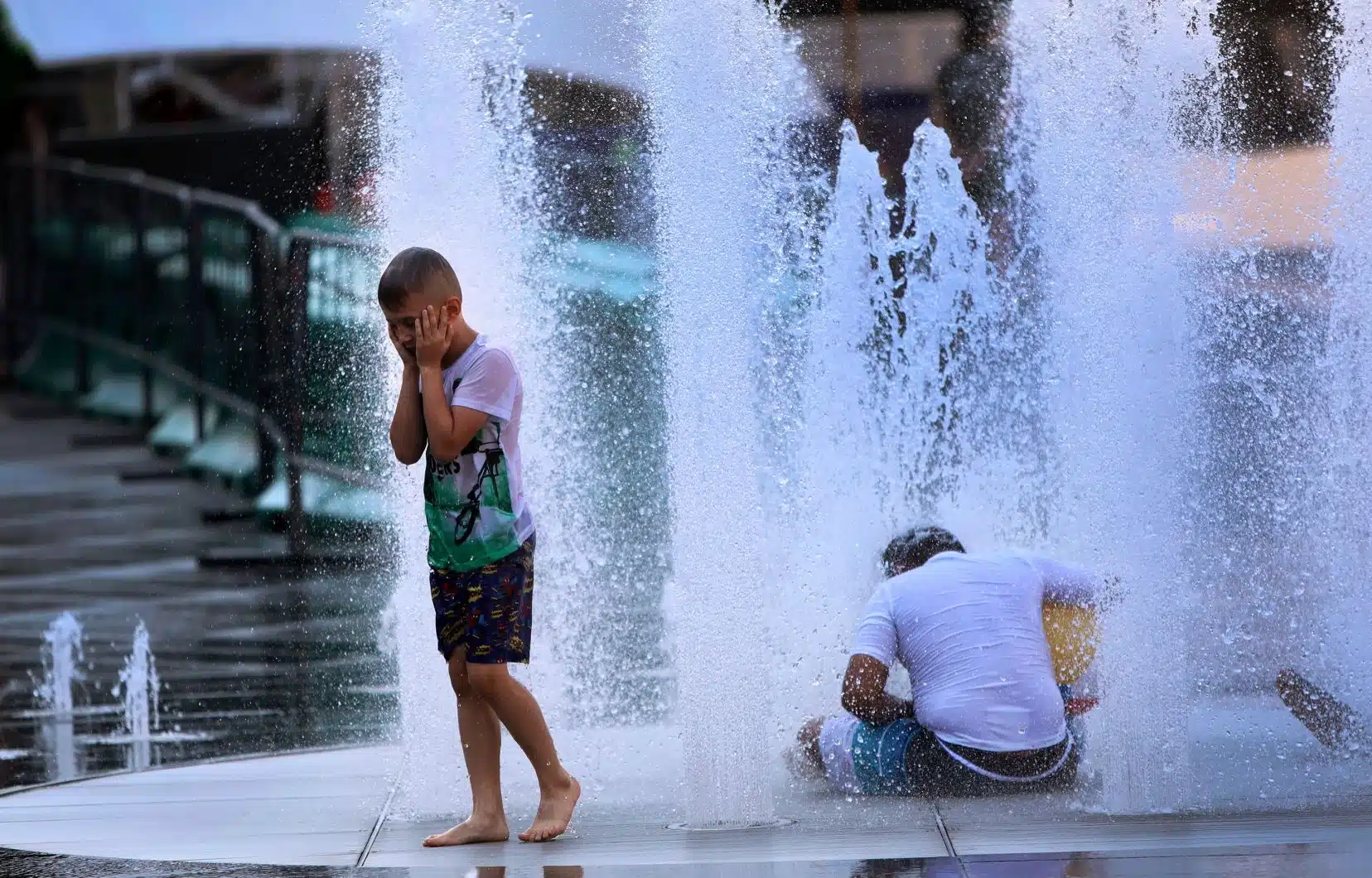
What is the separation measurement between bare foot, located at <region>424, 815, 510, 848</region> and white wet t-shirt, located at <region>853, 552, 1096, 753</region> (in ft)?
3.78

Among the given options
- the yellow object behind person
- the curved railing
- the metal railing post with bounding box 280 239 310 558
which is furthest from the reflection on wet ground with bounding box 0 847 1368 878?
the metal railing post with bounding box 280 239 310 558

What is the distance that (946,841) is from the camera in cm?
451

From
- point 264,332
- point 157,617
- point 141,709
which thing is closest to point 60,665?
point 157,617

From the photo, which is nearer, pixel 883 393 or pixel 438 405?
pixel 438 405

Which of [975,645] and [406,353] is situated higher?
[406,353]

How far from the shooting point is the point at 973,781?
5.17 meters

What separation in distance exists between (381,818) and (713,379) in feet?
4.98

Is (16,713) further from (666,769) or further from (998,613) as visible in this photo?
(998,613)

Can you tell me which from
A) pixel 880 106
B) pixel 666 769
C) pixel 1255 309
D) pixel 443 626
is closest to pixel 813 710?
pixel 666 769

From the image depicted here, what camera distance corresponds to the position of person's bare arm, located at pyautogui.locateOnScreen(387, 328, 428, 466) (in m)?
4.62

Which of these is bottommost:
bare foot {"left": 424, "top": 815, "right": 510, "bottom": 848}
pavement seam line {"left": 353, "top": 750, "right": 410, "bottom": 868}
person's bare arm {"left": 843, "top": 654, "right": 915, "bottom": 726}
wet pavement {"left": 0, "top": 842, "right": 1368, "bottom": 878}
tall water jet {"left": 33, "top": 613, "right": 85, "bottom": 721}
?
tall water jet {"left": 33, "top": 613, "right": 85, "bottom": 721}

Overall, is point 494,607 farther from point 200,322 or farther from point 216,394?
point 200,322

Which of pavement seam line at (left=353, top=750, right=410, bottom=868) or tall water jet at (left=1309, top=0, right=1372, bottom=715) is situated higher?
tall water jet at (left=1309, top=0, right=1372, bottom=715)

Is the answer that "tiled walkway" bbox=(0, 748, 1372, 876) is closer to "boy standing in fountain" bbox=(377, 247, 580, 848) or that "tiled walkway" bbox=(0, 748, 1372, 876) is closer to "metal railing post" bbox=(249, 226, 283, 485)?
"boy standing in fountain" bbox=(377, 247, 580, 848)
